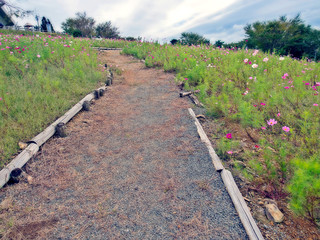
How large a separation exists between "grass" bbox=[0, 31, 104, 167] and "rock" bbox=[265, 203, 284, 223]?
141 inches

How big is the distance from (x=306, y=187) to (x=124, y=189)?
2015 millimetres

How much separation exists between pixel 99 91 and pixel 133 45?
28.8ft

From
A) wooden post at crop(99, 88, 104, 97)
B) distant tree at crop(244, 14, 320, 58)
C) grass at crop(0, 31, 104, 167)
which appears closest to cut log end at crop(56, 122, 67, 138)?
grass at crop(0, 31, 104, 167)

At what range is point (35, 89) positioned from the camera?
486 cm

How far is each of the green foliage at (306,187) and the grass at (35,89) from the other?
3732 millimetres

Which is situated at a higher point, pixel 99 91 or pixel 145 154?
pixel 99 91

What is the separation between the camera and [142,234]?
1.97 meters

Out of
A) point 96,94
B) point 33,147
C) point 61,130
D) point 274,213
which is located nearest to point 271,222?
point 274,213

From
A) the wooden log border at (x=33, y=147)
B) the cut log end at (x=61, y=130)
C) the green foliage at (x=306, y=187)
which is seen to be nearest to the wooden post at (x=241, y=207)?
the green foliage at (x=306, y=187)

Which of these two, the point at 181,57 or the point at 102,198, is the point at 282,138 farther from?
the point at 181,57

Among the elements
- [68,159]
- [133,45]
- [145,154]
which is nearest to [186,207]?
[145,154]

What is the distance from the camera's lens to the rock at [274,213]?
6.53ft

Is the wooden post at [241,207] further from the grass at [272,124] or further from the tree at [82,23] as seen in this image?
the tree at [82,23]

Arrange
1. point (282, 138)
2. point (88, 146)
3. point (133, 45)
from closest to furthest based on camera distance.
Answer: point (282, 138)
point (88, 146)
point (133, 45)
